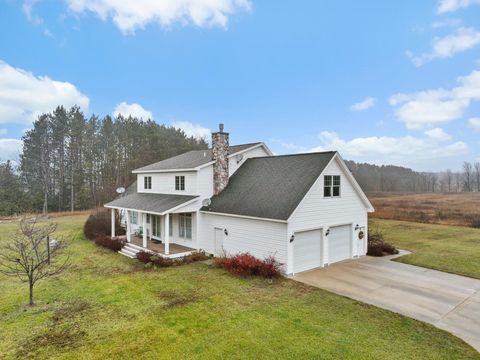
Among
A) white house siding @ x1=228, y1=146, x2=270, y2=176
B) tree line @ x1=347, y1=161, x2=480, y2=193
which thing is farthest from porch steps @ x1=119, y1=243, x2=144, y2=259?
tree line @ x1=347, y1=161, x2=480, y2=193

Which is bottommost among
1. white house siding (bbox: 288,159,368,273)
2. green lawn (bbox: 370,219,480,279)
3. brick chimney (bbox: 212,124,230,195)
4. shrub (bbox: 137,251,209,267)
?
green lawn (bbox: 370,219,480,279)

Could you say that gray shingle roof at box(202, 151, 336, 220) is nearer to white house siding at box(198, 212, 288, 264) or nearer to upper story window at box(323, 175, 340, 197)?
white house siding at box(198, 212, 288, 264)

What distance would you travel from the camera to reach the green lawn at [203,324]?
6.45 metres

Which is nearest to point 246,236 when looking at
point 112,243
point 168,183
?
point 168,183

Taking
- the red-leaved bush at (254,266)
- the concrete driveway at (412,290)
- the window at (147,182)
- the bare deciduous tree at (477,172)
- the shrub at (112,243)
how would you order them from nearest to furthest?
the concrete driveway at (412,290) → the red-leaved bush at (254,266) → the shrub at (112,243) → the window at (147,182) → the bare deciduous tree at (477,172)

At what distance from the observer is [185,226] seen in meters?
16.9

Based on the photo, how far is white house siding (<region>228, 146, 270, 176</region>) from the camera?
17281 millimetres

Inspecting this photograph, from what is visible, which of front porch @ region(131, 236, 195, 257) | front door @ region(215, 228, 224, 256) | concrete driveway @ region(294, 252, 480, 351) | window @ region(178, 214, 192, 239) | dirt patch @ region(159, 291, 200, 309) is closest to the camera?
concrete driveway @ region(294, 252, 480, 351)

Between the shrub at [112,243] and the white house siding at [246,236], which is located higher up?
the white house siding at [246,236]

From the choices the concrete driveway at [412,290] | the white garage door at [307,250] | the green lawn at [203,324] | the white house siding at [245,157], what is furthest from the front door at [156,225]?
the concrete driveway at [412,290]

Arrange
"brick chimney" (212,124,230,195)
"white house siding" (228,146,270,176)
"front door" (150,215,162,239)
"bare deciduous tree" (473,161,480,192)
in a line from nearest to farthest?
"brick chimney" (212,124,230,195) < "white house siding" (228,146,270,176) < "front door" (150,215,162,239) < "bare deciduous tree" (473,161,480,192)

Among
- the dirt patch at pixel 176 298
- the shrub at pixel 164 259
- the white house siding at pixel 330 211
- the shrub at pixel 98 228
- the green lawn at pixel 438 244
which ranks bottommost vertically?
the green lawn at pixel 438 244

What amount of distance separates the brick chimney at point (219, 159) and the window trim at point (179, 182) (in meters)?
2.08

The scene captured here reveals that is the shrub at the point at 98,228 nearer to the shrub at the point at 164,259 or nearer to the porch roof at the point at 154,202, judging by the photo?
the porch roof at the point at 154,202
